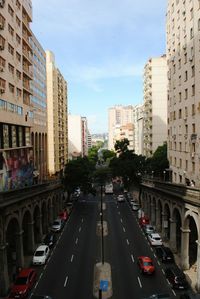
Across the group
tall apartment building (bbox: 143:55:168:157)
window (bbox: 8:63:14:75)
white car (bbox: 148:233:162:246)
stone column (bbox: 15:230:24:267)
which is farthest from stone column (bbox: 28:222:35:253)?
tall apartment building (bbox: 143:55:168:157)

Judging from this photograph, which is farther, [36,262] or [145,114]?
[145,114]

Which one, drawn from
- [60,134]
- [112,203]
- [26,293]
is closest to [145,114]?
[60,134]

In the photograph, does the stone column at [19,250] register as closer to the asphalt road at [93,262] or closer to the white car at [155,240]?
the asphalt road at [93,262]

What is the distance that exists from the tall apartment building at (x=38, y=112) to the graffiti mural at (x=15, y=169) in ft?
27.8

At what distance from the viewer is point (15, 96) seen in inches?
2411

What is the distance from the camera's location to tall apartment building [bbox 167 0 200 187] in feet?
174

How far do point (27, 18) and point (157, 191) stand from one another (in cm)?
4474

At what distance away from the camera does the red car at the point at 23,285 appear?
33.6 m

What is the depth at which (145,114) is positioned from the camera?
135 m

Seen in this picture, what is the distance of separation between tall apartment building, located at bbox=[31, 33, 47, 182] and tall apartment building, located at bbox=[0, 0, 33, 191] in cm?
816

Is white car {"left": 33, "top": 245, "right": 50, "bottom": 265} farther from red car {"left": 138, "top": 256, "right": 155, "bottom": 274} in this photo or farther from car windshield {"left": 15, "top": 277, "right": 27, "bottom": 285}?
red car {"left": 138, "top": 256, "right": 155, "bottom": 274}

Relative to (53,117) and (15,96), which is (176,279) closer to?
(15,96)

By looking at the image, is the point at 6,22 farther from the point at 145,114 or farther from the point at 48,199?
the point at 145,114

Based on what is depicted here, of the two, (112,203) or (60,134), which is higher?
(60,134)
